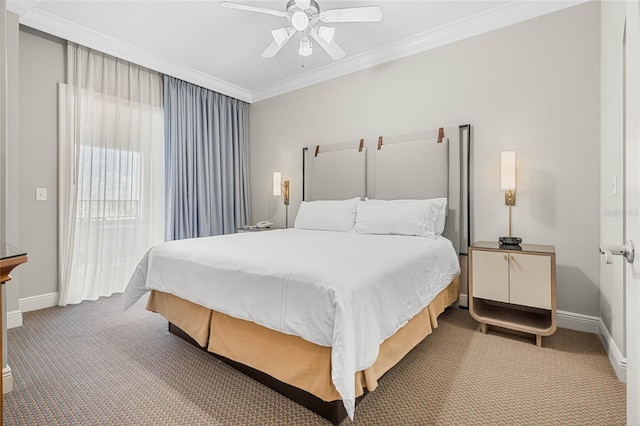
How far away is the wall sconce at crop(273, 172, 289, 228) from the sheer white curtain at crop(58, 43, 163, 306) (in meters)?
1.44

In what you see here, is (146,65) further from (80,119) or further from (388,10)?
(388,10)

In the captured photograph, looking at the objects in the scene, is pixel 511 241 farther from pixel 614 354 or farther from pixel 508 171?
pixel 614 354

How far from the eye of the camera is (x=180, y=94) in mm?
4082

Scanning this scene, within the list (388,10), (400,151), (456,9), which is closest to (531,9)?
(456,9)

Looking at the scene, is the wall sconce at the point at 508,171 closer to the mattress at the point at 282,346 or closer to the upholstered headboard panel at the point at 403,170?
the upholstered headboard panel at the point at 403,170

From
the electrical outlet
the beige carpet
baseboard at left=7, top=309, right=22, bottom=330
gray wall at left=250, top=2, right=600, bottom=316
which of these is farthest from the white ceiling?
the beige carpet

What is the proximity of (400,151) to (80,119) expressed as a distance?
3314 millimetres

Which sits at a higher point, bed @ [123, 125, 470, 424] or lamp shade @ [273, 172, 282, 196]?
lamp shade @ [273, 172, 282, 196]

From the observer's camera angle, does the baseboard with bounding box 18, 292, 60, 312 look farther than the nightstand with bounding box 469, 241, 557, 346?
Yes

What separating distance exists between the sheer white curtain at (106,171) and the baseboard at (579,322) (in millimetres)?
4241

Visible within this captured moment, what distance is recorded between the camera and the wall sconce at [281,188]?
4445 millimetres

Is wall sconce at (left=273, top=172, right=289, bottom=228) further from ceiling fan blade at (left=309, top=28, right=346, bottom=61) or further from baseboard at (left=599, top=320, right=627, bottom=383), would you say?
baseboard at (left=599, top=320, right=627, bottom=383)

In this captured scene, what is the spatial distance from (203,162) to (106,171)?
119 cm

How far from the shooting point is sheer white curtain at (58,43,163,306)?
3180 millimetres
